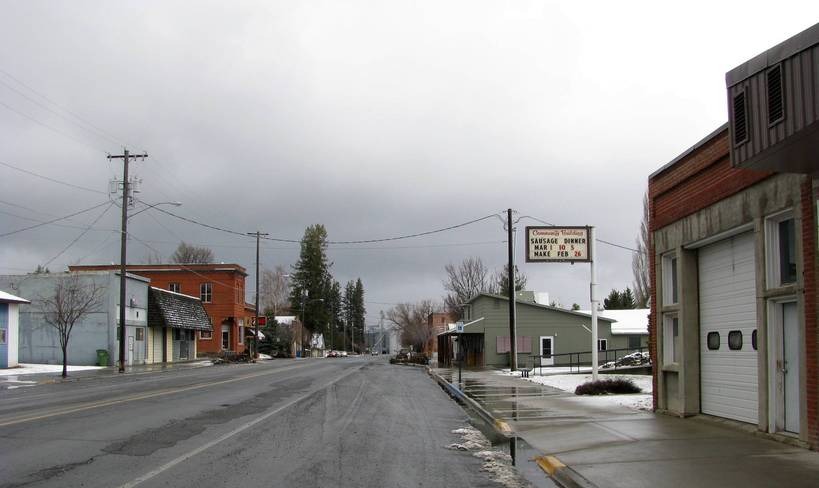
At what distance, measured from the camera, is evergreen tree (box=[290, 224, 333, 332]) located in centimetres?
10888

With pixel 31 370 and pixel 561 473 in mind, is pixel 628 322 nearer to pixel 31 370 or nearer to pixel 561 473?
pixel 31 370

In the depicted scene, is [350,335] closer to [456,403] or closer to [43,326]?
[43,326]

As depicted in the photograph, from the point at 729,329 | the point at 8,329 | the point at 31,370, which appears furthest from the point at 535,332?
the point at 729,329

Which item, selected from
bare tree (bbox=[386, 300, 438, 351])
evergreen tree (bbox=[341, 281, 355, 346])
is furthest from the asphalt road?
evergreen tree (bbox=[341, 281, 355, 346])

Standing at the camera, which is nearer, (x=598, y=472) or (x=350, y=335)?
Result: (x=598, y=472)

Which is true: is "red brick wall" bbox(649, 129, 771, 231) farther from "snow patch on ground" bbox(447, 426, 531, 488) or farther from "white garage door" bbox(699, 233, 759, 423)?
"snow patch on ground" bbox(447, 426, 531, 488)

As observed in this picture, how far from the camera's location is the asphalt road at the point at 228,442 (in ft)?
28.4

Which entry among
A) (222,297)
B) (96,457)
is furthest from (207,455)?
(222,297)

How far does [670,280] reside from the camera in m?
15.5

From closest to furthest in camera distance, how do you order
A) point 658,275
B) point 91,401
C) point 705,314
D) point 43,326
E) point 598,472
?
point 598,472
point 705,314
point 658,275
point 91,401
point 43,326

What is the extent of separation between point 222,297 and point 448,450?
62.8 metres

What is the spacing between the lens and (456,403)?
20688 mm

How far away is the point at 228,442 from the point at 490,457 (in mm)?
4097

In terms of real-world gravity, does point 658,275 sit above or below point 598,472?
above
